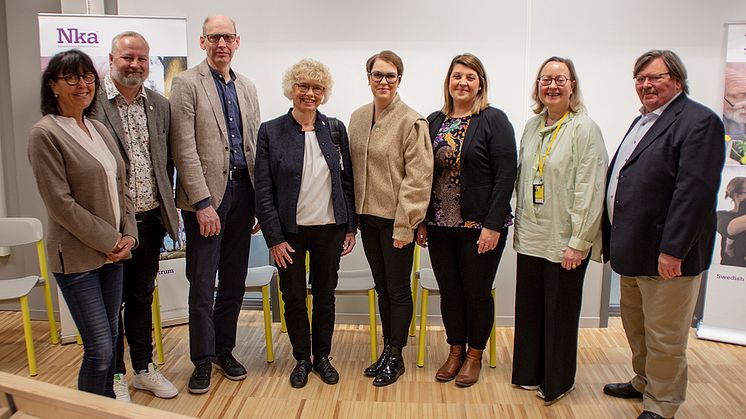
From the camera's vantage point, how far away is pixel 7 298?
10.0 feet

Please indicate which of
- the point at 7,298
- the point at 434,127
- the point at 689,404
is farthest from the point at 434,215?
the point at 7,298

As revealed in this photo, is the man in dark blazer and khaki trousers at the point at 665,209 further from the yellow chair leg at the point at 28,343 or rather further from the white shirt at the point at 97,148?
the yellow chair leg at the point at 28,343

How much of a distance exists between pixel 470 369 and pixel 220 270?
1.40 metres

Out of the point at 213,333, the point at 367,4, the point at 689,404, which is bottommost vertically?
the point at 689,404

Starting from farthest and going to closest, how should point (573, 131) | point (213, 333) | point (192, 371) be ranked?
point (192, 371) → point (213, 333) → point (573, 131)

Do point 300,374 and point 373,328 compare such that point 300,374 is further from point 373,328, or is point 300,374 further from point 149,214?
point 149,214

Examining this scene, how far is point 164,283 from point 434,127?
207 cm

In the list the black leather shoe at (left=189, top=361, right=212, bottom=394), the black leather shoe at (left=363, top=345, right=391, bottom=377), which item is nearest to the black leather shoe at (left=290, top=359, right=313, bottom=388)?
the black leather shoe at (left=363, top=345, right=391, bottom=377)

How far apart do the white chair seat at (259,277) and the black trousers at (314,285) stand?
1.27 feet

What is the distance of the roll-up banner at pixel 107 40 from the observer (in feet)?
11.1

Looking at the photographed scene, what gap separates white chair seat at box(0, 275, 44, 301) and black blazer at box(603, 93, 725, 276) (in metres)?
3.00

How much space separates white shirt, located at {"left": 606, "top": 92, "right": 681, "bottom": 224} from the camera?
8.09ft

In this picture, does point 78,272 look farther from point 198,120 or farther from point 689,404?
point 689,404

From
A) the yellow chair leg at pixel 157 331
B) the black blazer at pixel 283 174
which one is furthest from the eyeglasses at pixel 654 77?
the yellow chair leg at pixel 157 331
